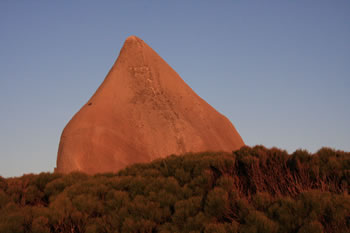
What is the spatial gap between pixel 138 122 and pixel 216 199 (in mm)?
13635

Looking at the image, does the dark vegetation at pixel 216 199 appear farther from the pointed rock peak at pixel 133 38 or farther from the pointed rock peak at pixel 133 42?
the pointed rock peak at pixel 133 38

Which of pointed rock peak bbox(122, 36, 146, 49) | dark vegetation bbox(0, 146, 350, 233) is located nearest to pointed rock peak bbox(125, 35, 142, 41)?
pointed rock peak bbox(122, 36, 146, 49)

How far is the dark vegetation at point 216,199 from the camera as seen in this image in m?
5.54

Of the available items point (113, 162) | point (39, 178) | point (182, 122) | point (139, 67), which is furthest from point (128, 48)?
point (39, 178)

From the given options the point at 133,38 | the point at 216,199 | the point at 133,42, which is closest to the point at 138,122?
A: the point at 133,42

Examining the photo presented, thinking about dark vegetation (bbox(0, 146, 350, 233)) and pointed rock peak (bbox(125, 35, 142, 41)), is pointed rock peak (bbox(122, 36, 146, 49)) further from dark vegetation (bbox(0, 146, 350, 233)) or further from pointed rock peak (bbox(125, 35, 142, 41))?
dark vegetation (bbox(0, 146, 350, 233))

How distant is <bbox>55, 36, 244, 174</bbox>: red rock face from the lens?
1820cm

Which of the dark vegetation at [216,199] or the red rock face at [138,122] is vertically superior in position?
the red rock face at [138,122]

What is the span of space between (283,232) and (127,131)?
14477mm

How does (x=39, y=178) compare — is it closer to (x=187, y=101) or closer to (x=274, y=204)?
(x=274, y=204)

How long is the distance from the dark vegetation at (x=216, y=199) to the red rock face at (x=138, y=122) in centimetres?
893

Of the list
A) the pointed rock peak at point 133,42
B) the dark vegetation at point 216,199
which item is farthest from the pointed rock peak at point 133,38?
the dark vegetation at point 216,199

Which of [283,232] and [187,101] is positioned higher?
[187,101]

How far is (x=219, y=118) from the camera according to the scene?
2266 cm
